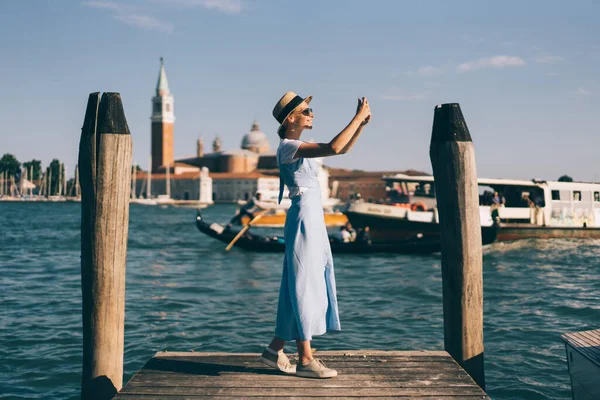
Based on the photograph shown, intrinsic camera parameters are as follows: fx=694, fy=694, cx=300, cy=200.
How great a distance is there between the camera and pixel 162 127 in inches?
4274

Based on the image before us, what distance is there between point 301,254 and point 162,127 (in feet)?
354

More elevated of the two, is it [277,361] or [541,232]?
[277,361]

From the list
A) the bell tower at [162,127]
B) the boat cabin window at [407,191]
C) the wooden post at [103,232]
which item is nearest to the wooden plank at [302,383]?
the wooden post at [103,232]

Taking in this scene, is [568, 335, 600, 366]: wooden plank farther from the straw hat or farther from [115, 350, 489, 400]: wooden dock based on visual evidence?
the straw hat

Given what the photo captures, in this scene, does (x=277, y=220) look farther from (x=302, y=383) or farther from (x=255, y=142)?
(x=255, y=142)

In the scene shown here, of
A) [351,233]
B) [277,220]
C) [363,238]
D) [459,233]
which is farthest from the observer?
[277,220]

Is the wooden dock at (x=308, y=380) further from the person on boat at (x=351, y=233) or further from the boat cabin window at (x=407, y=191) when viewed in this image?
the boat cabin window at (x=407, y=191)

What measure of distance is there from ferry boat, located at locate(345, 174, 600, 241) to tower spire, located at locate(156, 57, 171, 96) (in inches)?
3620

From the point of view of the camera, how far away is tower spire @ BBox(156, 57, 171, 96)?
11162cm

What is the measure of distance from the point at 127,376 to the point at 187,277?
8.49 m

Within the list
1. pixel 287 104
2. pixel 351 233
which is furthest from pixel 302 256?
pixel 351 233

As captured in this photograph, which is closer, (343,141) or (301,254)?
(343,141)

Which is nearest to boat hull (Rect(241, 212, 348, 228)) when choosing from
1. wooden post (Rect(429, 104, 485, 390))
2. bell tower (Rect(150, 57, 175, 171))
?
wooden post (Rect(429, 104, 485, 390))

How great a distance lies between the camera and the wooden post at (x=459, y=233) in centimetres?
382
